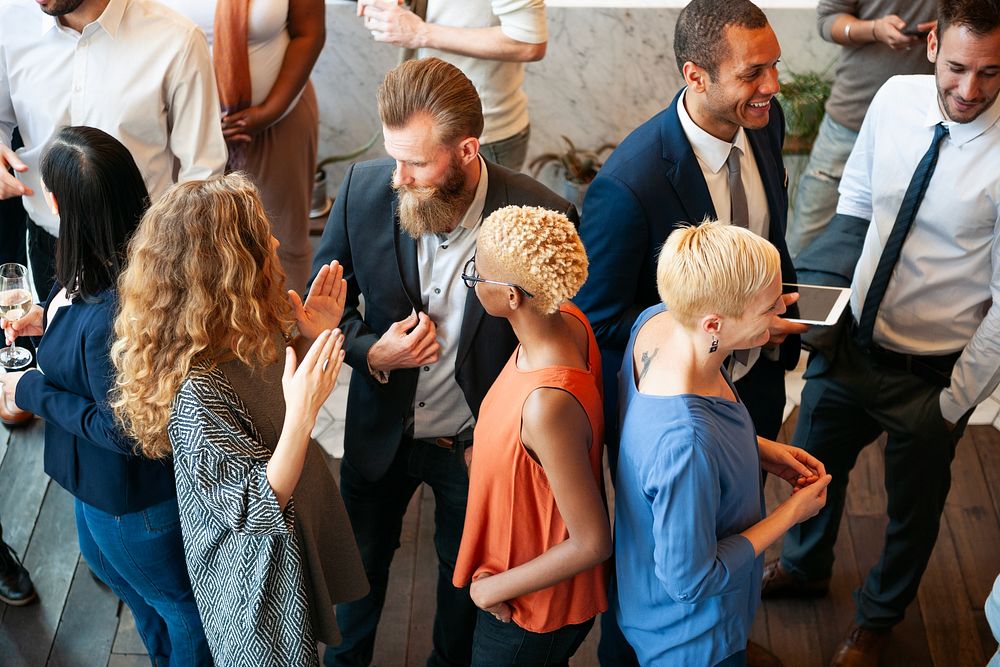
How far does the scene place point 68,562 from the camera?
3.35 m

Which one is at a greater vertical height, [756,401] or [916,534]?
[756,401]

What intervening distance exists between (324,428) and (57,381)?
170 centimetres

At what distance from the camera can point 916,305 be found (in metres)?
2.67

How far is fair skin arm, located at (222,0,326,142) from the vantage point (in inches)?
135

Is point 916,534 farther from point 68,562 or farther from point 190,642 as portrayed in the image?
point 68,562

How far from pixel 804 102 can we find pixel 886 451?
2215 mm

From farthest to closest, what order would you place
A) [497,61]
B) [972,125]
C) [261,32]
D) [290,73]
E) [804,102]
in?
1. [804,102]
2. [497,61]
3. [290,73]
4. [261,32]
5. [972,125]

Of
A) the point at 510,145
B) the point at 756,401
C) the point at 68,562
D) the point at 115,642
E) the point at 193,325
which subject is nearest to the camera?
the point at 193,325

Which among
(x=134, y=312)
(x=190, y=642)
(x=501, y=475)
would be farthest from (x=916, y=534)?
(x=134, y=312)

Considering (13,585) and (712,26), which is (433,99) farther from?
(13,585)

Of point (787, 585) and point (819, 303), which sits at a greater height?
point (819, 303)

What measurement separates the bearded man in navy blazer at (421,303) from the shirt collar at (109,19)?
966mm

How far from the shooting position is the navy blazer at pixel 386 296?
2.43 m

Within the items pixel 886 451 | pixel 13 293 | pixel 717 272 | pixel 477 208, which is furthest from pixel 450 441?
pixel 886 451
